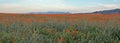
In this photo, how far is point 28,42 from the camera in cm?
711

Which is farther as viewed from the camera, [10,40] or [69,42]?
[69,42]

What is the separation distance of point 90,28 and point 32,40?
503 cm

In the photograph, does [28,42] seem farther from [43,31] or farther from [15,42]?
[43,31]

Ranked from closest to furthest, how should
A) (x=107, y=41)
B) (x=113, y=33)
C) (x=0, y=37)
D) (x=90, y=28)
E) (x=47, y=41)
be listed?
(x=47, y=41) → (x=0, y=37) → (x=107, y=41) → (x=113, y=33) → (x=90, y=28)

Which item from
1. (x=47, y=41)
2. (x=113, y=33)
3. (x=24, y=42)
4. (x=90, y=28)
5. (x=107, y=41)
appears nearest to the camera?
(x=24, y=42)

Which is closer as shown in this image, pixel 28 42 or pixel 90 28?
pixel 28 42

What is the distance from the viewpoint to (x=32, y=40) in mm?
7168

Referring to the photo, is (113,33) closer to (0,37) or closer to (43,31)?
(43,31)

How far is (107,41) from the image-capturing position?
889cm

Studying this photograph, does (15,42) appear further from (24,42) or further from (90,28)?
(90,28)

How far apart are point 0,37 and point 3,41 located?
17.5 inches

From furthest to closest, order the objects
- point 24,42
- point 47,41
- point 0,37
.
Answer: point 0,37 < point 47,41 < point 24,42

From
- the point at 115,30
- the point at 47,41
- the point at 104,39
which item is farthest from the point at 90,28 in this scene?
the point at 47,41

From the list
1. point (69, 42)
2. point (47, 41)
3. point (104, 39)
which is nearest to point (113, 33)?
point (104, 39)
